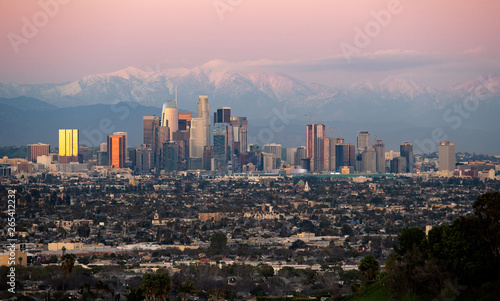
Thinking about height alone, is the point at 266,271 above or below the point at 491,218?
below

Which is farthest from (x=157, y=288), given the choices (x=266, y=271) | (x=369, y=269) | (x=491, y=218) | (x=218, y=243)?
(x=218, y=243)

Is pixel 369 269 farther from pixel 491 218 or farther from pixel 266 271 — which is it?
pixel 266 271

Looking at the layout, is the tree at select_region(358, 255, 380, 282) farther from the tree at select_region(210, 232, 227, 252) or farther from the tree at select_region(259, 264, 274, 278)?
the tree at select_region(210, 232, 227, 252)

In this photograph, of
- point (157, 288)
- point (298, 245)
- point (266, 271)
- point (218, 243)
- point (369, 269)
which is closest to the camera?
point (157, 288)

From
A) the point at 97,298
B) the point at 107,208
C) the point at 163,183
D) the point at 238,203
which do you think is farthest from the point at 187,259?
the point at 163,183

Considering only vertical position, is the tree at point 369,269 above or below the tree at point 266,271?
above

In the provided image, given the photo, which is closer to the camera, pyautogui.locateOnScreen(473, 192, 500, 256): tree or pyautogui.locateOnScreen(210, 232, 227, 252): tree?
pyautogui.locateOnScreen(473, 192, 500, 256): tree

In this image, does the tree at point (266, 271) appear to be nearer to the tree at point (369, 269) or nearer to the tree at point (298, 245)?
the tree at point (369, 269)

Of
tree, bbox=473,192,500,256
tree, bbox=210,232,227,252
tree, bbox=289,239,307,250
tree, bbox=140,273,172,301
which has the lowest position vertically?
tree, bbox=289,239,307,250

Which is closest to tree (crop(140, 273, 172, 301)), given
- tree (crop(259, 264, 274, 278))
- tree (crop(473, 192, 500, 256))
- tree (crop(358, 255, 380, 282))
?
tree (crop(358, 255, 380, 282))

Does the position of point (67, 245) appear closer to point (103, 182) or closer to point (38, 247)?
point (38, 247)

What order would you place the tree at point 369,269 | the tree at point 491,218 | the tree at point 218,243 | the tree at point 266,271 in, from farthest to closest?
the tree at point 218,243 → the tree at point 266,271 → the tree at point 369,269 → the tree at point 491,218

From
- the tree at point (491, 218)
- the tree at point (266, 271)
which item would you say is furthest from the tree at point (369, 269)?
the tree at point (266, 271)
